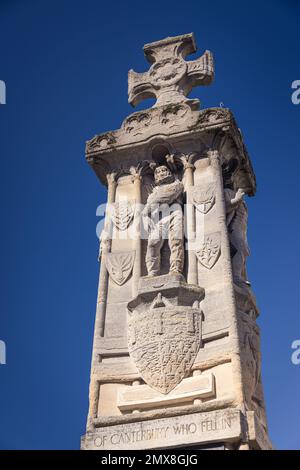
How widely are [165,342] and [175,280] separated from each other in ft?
3.49

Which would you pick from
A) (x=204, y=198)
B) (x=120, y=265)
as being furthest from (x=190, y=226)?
(x=120, y=265)

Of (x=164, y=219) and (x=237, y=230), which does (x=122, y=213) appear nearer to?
(x=164, y=219)

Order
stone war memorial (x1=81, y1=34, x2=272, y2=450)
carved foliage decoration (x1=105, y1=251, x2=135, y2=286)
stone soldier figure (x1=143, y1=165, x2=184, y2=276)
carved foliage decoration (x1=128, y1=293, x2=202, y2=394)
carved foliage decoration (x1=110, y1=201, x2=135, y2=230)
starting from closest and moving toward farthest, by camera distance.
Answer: stone war memorial (x1=81, y1=34, x2=272, y2=450), carved foliage decoration (x1=128, y1=293, x2=202, y2=394), stone soldier figure (x1=143, y1=165, x2=184, y2=276), carved foliage decoration (x1=105, y1=251, x2=135, y2=286), carved foliage decoration (x1=110, y1=201, x2=135, y2=230)

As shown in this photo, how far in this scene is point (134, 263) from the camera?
38.7ft

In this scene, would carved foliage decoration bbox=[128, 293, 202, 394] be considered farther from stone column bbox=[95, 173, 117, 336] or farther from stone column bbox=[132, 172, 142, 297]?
stone column bbox=[132, 172, 142, 297]

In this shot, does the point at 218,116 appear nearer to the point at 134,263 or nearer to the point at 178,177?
the point at 178,177

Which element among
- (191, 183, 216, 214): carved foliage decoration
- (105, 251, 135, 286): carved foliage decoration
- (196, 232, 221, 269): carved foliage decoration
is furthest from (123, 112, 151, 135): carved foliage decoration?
(196, 232, 221, 269): carved foliage decoration

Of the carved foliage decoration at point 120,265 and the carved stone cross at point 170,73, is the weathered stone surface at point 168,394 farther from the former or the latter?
the carved stone cross at point 170,73

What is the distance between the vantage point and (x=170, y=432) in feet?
31.0

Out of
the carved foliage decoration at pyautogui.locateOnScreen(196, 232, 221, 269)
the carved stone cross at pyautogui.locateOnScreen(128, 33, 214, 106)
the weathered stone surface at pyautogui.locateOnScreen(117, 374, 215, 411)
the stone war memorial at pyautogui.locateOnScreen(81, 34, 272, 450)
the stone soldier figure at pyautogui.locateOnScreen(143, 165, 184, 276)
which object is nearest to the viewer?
the stone war memorial at pyautogui.locateOnScreen(81, 34, 272, 450)

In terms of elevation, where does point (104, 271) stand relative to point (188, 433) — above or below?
above

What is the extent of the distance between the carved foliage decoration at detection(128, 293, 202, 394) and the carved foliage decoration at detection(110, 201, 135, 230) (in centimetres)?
199

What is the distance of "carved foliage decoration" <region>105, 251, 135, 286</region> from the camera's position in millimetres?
11727
